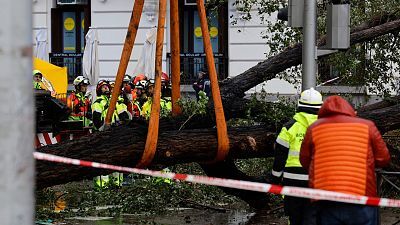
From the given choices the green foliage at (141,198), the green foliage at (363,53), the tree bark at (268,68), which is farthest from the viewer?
the green foliage at (363,53)

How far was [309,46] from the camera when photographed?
1102cm

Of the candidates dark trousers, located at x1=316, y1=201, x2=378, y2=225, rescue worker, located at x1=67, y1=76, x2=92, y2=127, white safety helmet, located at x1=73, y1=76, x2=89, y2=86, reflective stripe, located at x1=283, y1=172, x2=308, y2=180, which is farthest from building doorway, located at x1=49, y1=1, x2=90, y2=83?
dark trousers, located at x1=316, y1=201, x2=378, y2=225

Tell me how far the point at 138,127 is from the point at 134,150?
29 centimetres

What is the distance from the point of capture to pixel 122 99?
53.4ft

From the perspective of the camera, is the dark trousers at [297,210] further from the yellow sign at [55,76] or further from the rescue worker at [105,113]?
the yellow sign at [55,76]

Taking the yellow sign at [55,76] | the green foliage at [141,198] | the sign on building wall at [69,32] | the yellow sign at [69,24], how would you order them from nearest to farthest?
the green foliage at [141,198] → the yellow sign at [55,76] → the sign on building wall at [69,32] → the yellow sign at [69,24]

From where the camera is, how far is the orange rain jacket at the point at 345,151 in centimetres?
713

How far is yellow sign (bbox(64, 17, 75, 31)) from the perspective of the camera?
1107 inches

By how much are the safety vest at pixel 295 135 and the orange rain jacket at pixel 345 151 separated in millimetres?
1547

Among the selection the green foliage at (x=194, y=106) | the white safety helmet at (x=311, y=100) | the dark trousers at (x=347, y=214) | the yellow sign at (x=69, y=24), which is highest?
the yellow sign at (x=69, y=24)

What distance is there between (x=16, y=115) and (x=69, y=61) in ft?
78.1

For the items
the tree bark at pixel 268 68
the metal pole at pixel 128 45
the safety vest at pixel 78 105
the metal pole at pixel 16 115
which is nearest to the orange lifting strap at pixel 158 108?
the metal pole at pixel 128 45

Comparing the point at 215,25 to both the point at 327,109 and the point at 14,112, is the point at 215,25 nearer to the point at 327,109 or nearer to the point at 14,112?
the point at 327,109

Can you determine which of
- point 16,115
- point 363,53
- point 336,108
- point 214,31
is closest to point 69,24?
point 214,31
